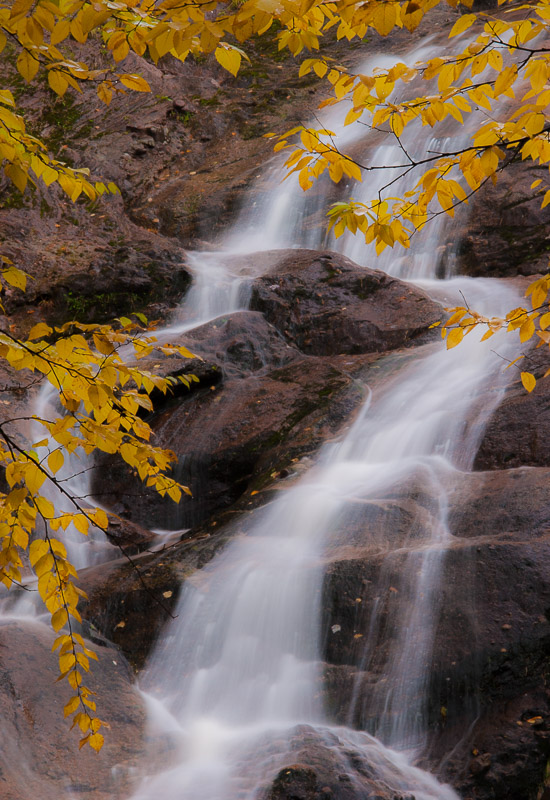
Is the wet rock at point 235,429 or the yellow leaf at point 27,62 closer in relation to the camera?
the yellow leaf at point 27,62

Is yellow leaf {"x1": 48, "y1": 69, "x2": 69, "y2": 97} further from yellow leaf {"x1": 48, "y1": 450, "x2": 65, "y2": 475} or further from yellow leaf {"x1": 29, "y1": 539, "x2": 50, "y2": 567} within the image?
yellow leaf {"x1": 29, "y1": 539, "x2": 50, "y2": 567}

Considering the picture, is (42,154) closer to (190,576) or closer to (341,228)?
(341,228)

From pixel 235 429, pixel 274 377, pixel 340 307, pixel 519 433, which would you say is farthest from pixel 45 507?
pixel 340 307

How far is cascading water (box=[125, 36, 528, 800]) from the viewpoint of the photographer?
342 cm

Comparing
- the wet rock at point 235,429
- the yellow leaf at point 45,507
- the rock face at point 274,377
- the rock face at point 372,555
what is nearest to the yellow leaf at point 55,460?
the yellow leaf at point 45,507

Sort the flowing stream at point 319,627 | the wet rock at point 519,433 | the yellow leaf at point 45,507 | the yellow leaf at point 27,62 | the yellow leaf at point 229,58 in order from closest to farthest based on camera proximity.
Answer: the yellow leaf at point 229,58 < the yellow leaf at point 27,62 < the yellow leaf at point 45,507 < the flowing stream at point 319,627 < the wet rock at point 519,433

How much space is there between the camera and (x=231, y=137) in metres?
13.6

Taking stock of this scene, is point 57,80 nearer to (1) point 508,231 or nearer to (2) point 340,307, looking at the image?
(2) point 340,307

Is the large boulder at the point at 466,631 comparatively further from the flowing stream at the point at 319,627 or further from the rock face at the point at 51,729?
the rock face at the point at 51,729

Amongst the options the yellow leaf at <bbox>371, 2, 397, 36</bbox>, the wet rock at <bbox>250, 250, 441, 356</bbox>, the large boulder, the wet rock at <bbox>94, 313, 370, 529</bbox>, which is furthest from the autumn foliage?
the wet rock at <bbox>250, 250, 441, 356</bbox>

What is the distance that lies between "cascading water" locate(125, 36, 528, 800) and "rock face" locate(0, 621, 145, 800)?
0.19 m

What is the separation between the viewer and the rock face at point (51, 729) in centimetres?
326

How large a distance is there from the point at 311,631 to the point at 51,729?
161 centimetres

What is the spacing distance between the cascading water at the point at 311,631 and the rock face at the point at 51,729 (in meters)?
0.19
